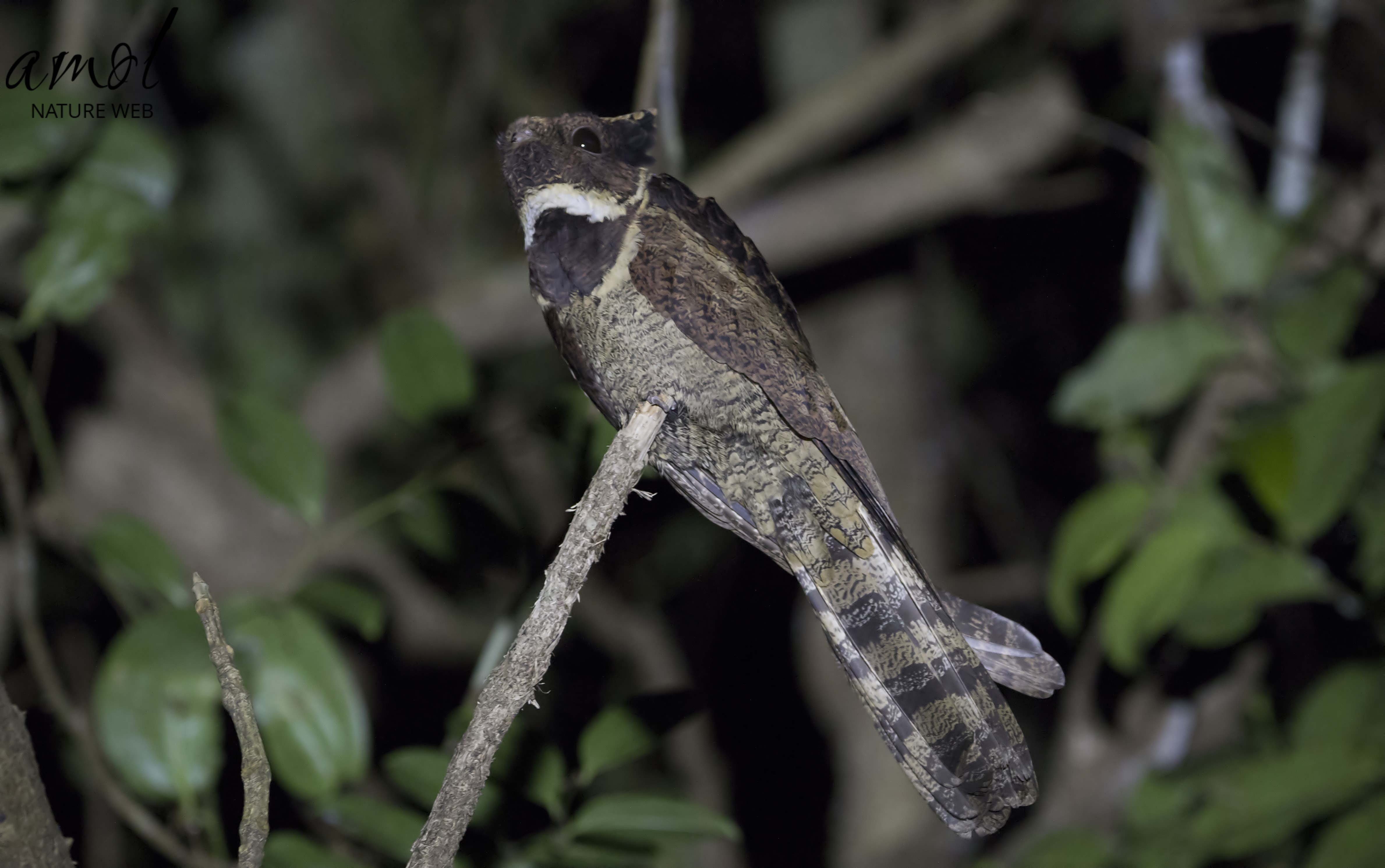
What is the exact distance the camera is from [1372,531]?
1809mm

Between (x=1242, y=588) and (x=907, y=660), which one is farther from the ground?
(x=907, y=660)

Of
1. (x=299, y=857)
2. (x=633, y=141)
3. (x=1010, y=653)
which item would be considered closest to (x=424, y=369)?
(x=633, y=141)

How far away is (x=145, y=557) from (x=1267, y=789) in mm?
1856

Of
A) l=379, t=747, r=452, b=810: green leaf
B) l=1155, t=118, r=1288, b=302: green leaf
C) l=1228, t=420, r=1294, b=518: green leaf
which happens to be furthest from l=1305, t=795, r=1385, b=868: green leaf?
l=379, t=747, r=452, b=810: green leaf

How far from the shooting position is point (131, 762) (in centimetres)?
138

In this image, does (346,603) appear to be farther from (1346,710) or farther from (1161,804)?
(1346,710)

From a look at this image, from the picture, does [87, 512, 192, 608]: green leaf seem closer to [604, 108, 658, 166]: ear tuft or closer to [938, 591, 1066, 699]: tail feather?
[604, 108, 658, 166]: ear tuft

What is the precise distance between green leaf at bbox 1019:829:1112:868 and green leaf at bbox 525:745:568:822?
3.34ft

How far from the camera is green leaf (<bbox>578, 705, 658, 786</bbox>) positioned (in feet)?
4.08

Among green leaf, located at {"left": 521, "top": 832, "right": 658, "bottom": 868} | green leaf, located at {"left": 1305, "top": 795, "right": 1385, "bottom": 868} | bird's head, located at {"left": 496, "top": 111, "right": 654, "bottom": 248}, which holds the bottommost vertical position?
green leaf, located at {"left": 1305, "top": 795, "right": 1385, "bottom": 868}

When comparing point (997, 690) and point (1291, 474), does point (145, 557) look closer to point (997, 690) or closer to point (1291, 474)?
point (997, 690)

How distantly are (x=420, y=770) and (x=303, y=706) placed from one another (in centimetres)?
29

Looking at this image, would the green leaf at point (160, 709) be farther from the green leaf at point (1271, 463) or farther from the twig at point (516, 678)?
the green leaf at point (1271, 463)

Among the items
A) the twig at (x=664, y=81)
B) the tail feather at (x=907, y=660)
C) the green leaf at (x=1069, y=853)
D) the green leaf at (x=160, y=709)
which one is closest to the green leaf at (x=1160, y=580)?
the green leaf at (x=1069, y=853)
